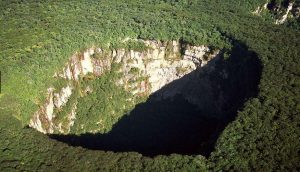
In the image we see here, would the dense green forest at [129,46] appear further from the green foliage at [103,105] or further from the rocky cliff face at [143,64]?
the rocky cliff face at [143,64]

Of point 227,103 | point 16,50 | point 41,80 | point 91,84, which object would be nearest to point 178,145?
point 227,103

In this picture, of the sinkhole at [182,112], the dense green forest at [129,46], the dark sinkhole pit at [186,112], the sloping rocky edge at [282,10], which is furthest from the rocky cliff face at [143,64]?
the sloping rocky edge at [282,10]

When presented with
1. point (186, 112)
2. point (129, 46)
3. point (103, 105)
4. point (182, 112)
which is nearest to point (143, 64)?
point (129, 46)

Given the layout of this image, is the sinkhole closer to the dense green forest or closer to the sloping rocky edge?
the dense green forest

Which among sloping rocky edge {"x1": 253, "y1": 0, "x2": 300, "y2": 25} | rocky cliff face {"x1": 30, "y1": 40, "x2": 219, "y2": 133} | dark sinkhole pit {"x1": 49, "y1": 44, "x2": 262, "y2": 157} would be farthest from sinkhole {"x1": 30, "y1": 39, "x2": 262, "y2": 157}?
sloping rocky edge {"x1": 253, "y1": 0, "x2": 300, "y2": 25}

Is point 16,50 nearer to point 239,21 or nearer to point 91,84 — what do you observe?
point 91,84

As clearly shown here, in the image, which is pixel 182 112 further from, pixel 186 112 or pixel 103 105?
pixel 103 105
